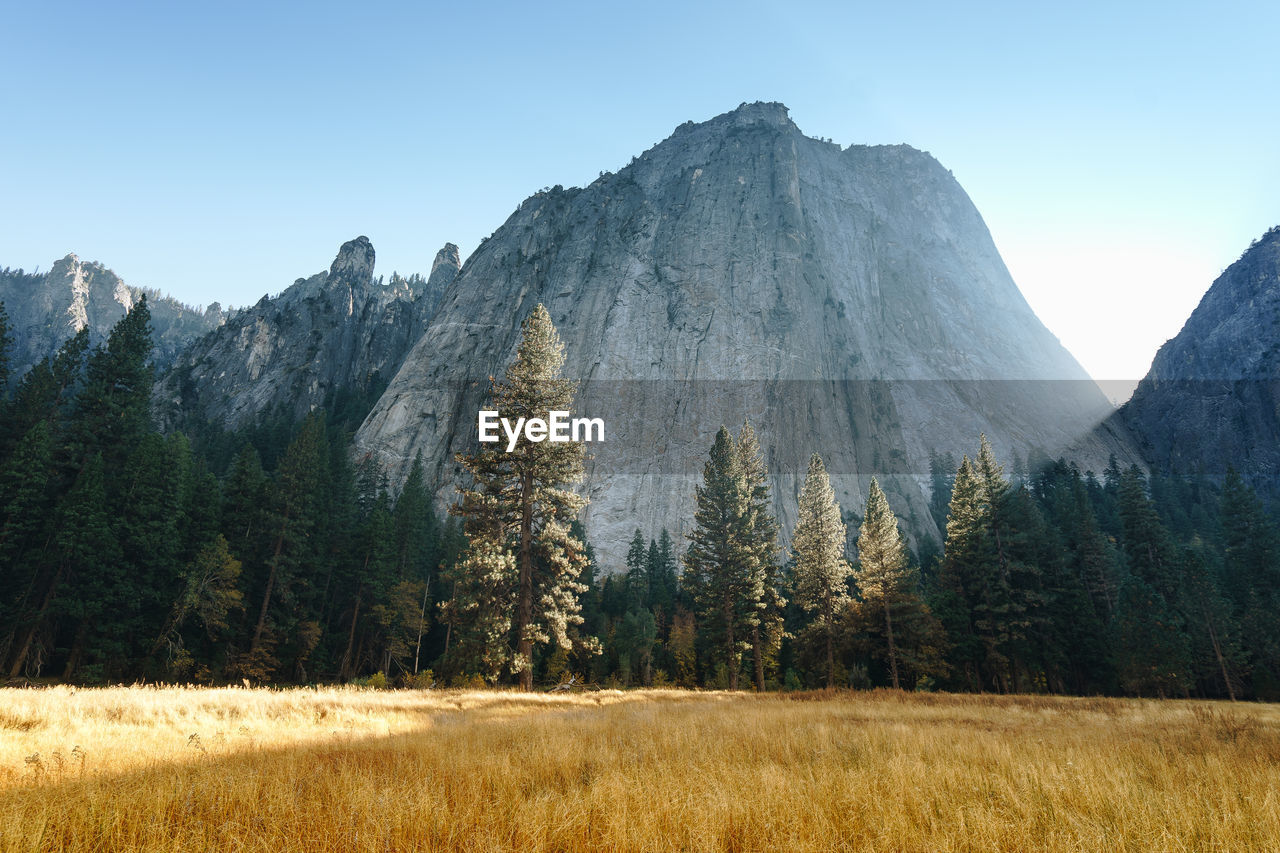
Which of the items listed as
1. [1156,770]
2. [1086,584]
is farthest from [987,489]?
[1156,770]

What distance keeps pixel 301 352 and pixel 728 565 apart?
134115 millimetres

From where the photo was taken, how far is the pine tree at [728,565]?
34.7 meters

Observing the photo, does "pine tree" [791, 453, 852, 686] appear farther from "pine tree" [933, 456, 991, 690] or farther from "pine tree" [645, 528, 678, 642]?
"pine tree" [645, 528, 678, 642]

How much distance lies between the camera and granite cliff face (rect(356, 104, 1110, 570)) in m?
93.6

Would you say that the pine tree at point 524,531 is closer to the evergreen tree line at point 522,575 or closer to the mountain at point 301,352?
the evergreen tree line at point 522,575

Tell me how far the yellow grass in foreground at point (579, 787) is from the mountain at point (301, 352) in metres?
133

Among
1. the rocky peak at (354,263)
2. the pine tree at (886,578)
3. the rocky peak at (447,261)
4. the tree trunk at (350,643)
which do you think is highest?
the rocky peak at (447,261)

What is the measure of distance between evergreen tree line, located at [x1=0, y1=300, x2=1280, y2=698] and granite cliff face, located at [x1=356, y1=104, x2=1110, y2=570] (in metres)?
37.8

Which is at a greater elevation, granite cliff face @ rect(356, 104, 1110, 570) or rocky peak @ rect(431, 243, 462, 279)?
rocky peak @ rect(431, 243, 462, 279)

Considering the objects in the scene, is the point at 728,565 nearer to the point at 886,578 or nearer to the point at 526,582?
the point at 886,578

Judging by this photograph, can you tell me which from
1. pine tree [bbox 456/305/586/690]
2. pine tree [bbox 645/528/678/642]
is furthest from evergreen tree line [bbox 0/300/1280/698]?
pine tree [bbox 645/528/678/642]

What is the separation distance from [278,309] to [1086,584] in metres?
167

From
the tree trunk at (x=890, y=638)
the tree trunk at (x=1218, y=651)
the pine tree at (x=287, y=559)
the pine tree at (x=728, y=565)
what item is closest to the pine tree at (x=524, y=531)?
the pine tree at (x=728, y=565)

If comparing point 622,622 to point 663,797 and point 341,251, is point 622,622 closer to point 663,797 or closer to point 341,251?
point 663,797
